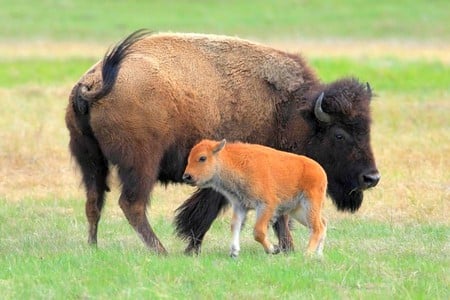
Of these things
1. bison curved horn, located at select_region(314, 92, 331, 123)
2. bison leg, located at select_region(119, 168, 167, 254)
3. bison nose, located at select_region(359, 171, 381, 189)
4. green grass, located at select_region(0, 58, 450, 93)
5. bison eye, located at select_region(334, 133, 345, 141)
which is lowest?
green grass, located at select_region(0, 58, 450, 93)

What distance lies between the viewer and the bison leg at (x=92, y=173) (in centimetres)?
936

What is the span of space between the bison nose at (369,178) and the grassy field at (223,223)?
0.50 meters

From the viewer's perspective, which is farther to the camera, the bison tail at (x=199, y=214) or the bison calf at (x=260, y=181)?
the bison tail at (x=199, y=214)

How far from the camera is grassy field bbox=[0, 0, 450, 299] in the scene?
24.3ft

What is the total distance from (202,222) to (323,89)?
170cm

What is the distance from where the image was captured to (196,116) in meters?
9.45

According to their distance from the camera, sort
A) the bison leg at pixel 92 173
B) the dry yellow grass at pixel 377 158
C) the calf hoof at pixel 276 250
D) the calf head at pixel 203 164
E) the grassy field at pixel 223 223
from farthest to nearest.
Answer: the dry yellow grass at pixel 377 158, the bison leg at pixel 92 173, the calf hoof at pixel 276 250, the calf head at pixel 203 164, the grassy field at pixel 223 223

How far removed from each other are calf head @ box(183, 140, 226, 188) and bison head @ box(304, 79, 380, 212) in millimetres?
1543

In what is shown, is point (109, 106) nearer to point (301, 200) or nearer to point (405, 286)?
point (301, 200)

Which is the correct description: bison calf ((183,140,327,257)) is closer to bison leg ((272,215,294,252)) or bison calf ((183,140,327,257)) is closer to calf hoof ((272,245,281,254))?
calf hoof ((272,245,281,254))

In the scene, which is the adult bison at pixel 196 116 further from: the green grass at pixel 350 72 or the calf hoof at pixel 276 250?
the green grass at pixel 350 72

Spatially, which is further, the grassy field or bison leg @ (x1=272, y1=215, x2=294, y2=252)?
bison leg @ (x1=272, y1=215, x2=294, y2=252)

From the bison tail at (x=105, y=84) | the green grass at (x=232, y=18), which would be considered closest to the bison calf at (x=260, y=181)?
the bison tail at (x=105, y=84)

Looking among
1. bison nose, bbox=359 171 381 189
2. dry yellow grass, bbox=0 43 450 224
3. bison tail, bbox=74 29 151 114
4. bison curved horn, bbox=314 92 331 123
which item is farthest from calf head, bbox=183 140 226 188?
dry yellow grass, bbox=0 43 450 224
